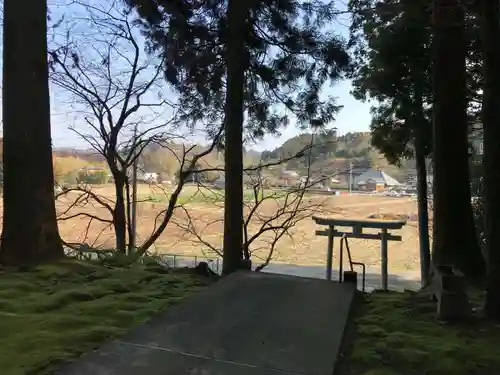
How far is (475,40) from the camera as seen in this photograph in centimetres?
546

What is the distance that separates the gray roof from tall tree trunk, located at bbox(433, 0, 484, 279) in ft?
10.2

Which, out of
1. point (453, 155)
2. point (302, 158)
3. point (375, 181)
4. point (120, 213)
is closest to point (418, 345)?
point (453, 155)

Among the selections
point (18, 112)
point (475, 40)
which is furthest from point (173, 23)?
point (475, 40)

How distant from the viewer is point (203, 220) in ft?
25.3

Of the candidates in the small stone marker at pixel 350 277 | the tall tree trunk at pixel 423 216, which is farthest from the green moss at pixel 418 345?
the tall tree trunk at pixel 423 216

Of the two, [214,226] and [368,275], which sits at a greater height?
[214,226]

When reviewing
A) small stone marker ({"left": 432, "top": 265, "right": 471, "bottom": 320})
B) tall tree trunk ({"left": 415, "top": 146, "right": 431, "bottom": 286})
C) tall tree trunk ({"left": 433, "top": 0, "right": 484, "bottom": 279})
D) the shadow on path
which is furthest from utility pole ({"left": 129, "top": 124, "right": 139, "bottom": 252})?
small stone marker ({"left": 432, "top": 265, "right": 471, "bottom": 320})

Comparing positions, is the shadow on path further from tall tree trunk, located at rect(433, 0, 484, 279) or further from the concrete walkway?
the concrete walkway

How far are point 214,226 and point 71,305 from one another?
4.59 meters

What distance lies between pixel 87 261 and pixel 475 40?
16.3ft

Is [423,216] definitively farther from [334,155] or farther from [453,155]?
[453,155]

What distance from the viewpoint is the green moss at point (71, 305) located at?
223 cm

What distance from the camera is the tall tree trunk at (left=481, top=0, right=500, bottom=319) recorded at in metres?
2.69

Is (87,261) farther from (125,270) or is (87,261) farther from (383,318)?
(383,318)
